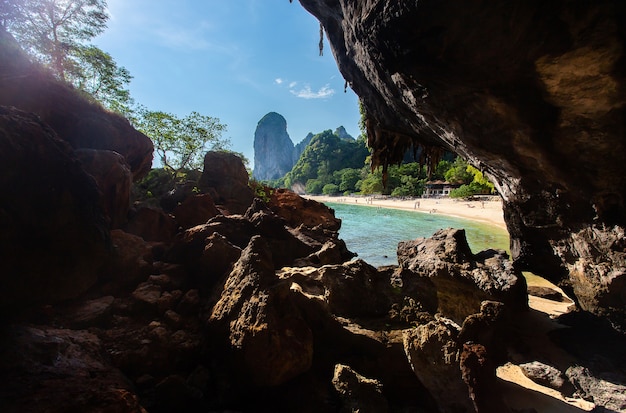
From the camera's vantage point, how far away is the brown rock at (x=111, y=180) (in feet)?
26.6

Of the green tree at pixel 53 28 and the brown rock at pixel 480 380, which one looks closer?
the brown rock at pixel 480 380

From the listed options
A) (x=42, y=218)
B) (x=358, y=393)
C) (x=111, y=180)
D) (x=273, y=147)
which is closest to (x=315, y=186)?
(x=273, y=147)

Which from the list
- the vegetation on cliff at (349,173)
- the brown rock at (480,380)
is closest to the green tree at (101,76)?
the brown rock at (480,380)

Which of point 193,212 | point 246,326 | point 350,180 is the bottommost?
point 246,326

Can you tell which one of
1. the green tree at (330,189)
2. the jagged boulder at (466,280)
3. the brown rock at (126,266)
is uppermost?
the green tree at (330,189)

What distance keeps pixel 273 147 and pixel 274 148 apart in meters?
1.02

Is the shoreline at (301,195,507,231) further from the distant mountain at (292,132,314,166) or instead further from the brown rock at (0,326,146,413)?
the distant mountain at (292,132,314,166)

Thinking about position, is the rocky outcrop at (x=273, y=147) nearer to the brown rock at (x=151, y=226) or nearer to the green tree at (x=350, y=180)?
the green tree at (x=350, y=180)

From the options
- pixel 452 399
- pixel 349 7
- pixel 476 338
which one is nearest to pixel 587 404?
pixel 476 338

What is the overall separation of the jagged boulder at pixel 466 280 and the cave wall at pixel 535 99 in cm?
82

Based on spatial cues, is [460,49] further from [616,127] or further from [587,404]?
[587,404]

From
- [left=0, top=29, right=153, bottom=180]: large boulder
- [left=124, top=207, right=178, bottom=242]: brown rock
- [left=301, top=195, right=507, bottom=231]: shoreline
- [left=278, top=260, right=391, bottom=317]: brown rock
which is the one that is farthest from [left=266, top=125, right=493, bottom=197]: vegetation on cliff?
[left=124, top=207, right=178, bottom=242]: brown rock

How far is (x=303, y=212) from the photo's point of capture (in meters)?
16.9

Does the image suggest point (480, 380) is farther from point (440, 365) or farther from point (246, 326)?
point (246, 326)
